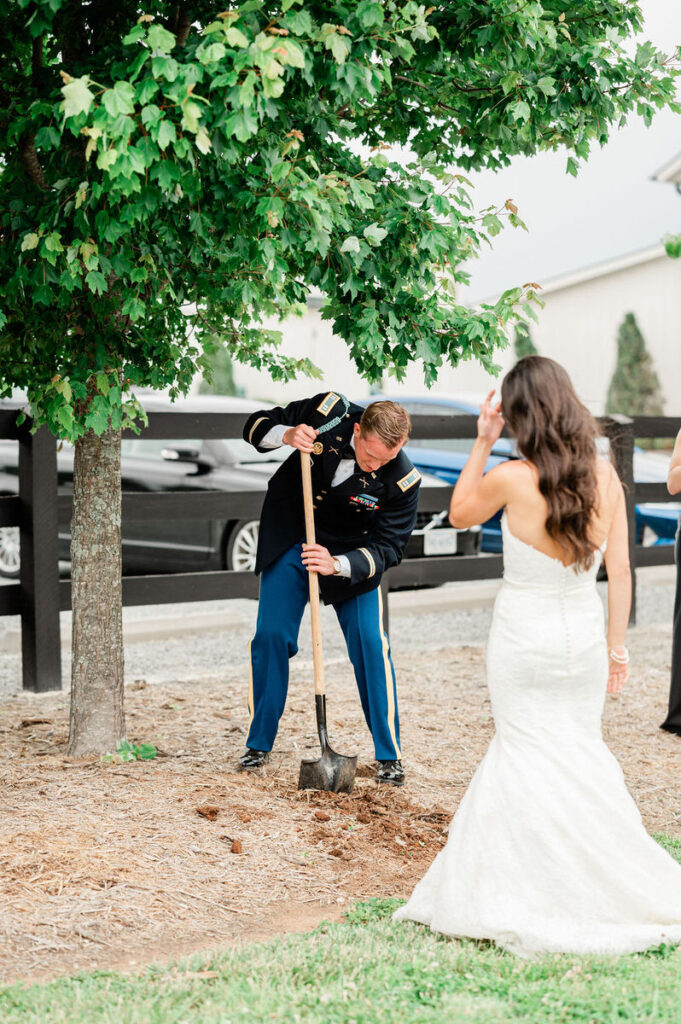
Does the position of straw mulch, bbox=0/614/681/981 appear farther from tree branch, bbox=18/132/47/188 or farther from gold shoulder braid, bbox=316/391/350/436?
tree branch, bbox=18/132/47/188

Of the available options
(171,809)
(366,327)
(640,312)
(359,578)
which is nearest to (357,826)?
(171,809)

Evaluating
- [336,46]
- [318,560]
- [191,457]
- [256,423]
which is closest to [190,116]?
[336,46]

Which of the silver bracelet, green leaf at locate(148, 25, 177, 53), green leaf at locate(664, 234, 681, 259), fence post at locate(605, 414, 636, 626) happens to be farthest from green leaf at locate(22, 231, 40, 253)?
fence post at locate(605, 414, 636, 626)

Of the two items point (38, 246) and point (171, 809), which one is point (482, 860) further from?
point (38, 246)

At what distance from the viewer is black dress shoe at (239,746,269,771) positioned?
500cm

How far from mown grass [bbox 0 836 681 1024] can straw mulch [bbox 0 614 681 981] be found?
0.26m

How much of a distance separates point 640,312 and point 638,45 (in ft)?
92.6

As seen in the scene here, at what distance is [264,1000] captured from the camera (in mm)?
2797

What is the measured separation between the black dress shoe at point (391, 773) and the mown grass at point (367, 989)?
1.65 m

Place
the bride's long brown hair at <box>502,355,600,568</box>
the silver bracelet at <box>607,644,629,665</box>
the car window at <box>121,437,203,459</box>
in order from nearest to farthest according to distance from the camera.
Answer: the bride's long brown hair at <box>502,355,600,568</box>, the silver bracelet at <box>607,644,629,665</box>, the car window at <box>121,437,203,459</box>

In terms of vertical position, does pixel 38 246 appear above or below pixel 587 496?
above

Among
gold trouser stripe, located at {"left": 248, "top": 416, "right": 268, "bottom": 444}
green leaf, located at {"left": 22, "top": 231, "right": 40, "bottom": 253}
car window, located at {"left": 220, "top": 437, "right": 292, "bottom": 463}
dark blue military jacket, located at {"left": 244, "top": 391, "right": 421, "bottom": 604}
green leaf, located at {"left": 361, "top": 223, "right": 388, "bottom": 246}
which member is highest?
green leaf, located at {"left": 361, "top": 223, "right": 388, "bottom": 246}

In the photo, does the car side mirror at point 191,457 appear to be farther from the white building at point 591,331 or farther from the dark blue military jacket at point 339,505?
the white building at point 591,331

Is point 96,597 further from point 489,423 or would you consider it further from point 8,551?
point 8,551
